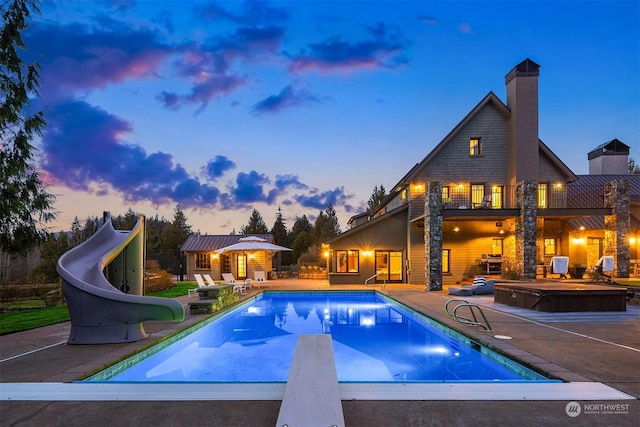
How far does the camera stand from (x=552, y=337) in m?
6.91

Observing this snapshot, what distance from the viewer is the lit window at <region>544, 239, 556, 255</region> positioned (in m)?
19.8

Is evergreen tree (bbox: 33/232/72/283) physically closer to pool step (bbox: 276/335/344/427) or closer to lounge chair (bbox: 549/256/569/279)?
pool step (bbox: 276/335/344/427)

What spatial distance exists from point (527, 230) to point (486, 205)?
2649 millimetres

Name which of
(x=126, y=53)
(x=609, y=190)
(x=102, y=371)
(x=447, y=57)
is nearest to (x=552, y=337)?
(x=102, y=371)

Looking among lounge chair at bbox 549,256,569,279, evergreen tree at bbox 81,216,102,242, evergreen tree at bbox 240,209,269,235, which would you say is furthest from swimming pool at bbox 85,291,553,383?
evergreen tree at bbox 240,209,269,235

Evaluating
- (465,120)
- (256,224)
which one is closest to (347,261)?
(465,120)

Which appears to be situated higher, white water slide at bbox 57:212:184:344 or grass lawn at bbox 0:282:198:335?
white water slide at bbox 57:212:184:344

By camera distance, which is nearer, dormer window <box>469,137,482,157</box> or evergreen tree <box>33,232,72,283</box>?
evergreen tree <box>33,232,72,283</box>

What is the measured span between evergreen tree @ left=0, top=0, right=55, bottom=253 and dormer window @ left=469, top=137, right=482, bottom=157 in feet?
62.6

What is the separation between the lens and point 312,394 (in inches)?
151

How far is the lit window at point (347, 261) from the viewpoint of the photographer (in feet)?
66.7

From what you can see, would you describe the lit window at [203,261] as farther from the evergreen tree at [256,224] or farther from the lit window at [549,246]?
the evergreen tree at [256,224]

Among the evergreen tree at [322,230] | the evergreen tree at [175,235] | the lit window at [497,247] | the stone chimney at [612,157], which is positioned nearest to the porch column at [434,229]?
the lit window at [497,247]

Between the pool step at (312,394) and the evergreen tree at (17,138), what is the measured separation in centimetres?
1146
